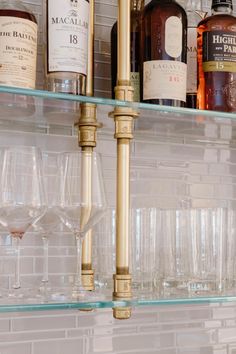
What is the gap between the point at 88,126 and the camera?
44.3 inches

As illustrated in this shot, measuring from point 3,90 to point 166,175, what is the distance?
1.35 feet

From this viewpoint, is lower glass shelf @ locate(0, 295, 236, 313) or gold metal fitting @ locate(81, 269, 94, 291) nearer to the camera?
lower glass shelf @ locate(0, 295, 236, 313)

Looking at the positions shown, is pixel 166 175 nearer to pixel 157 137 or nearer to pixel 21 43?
pixel 157 137

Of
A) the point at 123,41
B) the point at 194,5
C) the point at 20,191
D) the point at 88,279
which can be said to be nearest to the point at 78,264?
the point at 88,279

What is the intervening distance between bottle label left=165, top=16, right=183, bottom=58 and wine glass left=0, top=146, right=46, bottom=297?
29 centimetres

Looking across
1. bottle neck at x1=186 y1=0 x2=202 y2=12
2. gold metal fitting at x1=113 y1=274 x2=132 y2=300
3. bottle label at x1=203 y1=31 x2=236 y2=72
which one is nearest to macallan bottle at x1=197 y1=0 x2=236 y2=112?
bottle label at x1=203 y1=31 x2=236 y2=72

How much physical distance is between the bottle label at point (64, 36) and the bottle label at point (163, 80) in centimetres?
12

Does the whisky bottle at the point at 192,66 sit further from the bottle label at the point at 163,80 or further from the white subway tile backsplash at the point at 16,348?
the white subway tile backsplash at the point at 16,348

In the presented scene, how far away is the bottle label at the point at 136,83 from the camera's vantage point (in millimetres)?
1144

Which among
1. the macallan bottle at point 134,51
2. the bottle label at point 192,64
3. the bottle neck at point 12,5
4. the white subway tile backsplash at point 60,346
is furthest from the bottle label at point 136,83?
the white subway tile backsplash at point 60,346

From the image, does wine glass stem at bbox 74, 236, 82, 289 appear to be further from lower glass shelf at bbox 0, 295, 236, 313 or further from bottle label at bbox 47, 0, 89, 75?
bottle label at bbox 47, 0, 89, 75

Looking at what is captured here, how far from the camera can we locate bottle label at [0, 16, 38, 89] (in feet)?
3.35

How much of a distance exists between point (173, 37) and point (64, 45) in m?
0.19

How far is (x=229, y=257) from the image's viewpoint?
45.0 inches
